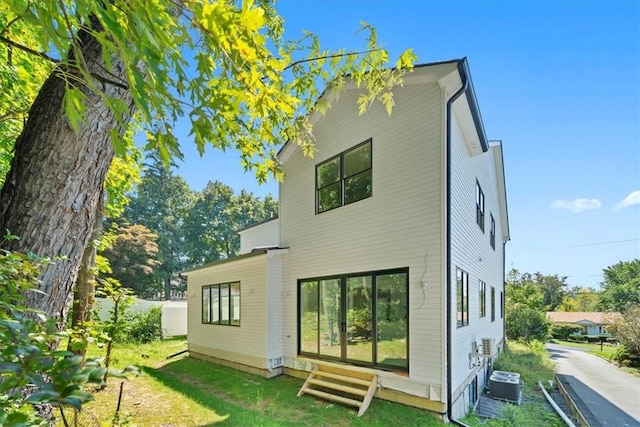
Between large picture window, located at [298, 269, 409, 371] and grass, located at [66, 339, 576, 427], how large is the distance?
0.96 metres

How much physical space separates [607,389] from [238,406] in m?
12.6

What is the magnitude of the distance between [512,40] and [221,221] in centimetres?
3557

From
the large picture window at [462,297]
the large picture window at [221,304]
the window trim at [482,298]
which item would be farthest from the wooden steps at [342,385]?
the window trim at [482,298]

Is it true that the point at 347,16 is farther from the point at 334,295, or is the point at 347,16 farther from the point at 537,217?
the point at 537,217

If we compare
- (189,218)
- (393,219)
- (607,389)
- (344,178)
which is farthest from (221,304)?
(189,218)

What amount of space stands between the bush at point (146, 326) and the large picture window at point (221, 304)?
17.2ft

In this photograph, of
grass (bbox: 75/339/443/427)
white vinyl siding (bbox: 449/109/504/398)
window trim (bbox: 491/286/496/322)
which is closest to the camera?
grass (bbox: 75/339/443/427)

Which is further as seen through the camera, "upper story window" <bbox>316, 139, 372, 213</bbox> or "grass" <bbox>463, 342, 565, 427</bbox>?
"upper story window" <bbox>316, 139, 372, 213</bbox>

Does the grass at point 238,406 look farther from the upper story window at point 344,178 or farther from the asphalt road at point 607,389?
the upper story window at point 344,178

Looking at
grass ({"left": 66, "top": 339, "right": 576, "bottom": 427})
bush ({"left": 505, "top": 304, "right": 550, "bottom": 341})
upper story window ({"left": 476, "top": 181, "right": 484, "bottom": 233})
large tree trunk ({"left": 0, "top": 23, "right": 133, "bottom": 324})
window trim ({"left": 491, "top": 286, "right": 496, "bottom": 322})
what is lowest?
bush ({"left": 505, "top": 304, "right": 550, "bottom": 341})

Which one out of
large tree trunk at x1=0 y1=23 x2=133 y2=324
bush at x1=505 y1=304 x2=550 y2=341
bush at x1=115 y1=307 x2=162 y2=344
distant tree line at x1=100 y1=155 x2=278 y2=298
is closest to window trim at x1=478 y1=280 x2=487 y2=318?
large tree trunk at x1=0 y1=23 x2=133 y2=324

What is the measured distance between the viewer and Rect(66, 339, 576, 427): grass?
6504mm

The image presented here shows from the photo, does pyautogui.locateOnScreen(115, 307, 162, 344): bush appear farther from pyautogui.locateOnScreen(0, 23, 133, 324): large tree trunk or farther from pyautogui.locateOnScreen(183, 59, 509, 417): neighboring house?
pyautogui.locateOnScreen(0, 23, 133, 324): large tree trunk

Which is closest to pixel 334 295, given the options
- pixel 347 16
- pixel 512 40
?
pixel 347 16
